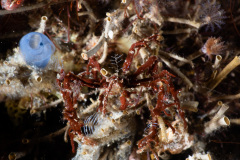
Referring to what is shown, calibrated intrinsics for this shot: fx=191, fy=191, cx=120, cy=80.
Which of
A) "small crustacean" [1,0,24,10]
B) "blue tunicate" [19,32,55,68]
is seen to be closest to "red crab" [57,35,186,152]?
"blue tunicate" [19,32,55,68]

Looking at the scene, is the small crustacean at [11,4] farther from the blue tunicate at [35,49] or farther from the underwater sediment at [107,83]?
the blue tunicate at [35,49]

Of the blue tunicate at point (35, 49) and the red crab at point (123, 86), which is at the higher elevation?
the blue tunicate at point (35, 49)

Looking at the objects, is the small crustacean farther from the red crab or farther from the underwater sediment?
the red crab

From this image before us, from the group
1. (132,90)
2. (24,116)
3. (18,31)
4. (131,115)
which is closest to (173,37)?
(132,90)

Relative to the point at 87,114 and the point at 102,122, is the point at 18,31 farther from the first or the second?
the point at 102,122

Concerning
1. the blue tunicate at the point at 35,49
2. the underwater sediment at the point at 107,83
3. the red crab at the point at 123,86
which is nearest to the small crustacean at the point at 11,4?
the underwater sediment at the point at 107,83
